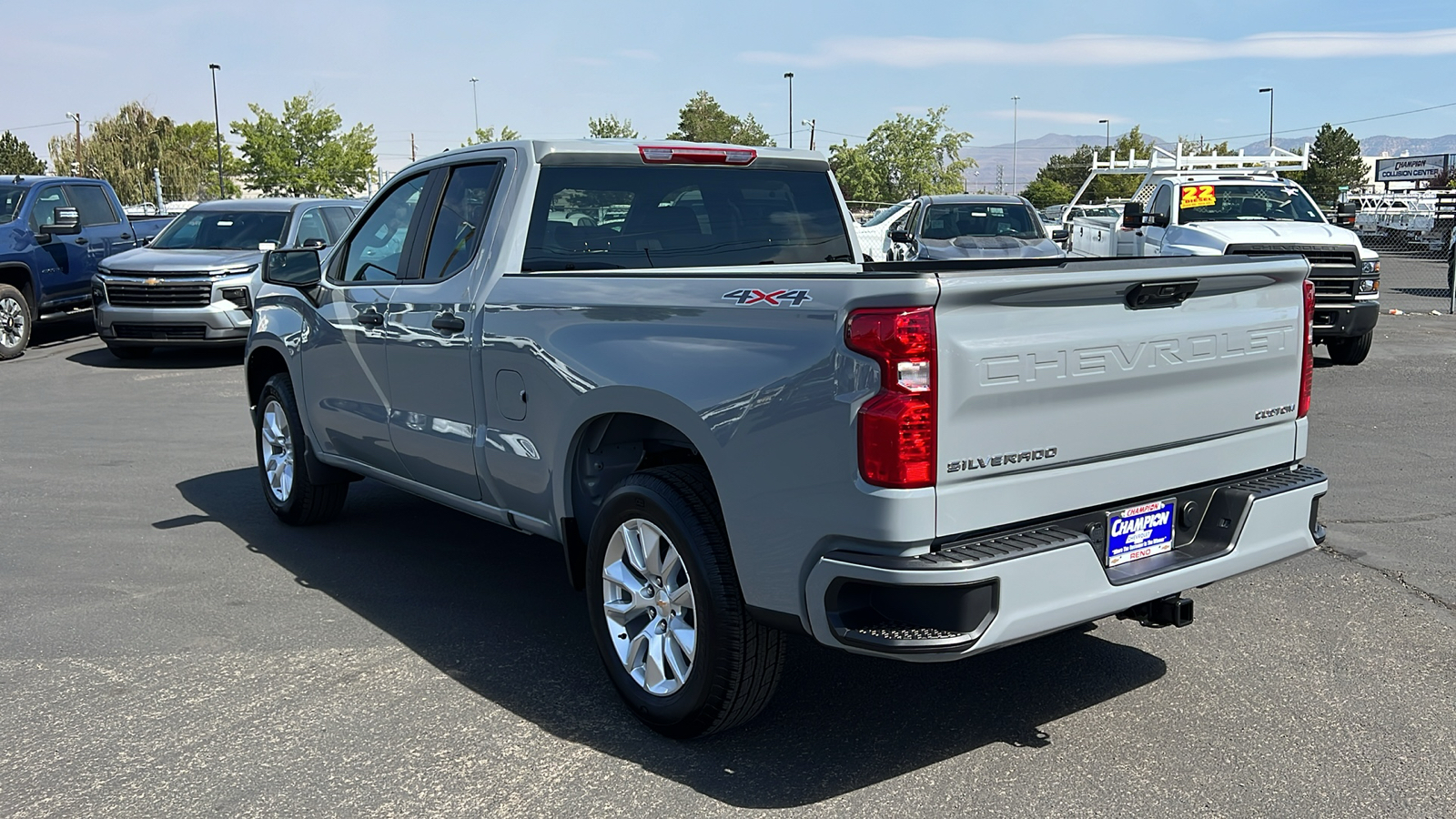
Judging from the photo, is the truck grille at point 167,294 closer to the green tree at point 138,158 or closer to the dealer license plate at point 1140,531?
the dealer license plate at point 1140,531

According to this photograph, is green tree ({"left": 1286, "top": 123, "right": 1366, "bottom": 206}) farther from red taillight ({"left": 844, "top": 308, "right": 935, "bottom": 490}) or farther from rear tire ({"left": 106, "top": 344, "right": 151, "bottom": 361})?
red taillight ({"left": 844, "top": 308, "right": 935, "bottom": 490})

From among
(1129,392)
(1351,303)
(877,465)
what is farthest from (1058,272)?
(1351,303)

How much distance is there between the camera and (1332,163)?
69812mm

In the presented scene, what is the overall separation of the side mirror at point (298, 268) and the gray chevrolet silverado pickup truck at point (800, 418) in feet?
2.79

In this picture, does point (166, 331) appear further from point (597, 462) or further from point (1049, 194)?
point (1049, 194)

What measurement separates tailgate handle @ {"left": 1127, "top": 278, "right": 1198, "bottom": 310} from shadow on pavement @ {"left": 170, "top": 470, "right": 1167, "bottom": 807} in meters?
1.45

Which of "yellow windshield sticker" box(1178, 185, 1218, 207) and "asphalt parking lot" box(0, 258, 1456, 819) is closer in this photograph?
"asphalt parking lot" box(0, 258, 1456, 819)

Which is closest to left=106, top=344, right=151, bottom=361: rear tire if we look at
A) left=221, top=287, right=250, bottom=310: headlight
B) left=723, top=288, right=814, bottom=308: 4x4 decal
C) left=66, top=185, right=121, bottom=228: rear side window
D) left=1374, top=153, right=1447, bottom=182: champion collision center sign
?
left=221, top=287, right=250, bottom=310: headlight

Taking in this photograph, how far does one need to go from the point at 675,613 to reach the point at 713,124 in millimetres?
79810

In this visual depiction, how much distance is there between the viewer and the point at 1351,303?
1271cm

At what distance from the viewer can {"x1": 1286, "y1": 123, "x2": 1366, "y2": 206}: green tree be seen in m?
→ 67.3

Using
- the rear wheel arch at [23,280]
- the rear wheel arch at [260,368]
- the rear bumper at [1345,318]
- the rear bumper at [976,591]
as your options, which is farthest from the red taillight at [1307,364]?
the rear wheel arch at [23,280]

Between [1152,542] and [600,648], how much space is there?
6.15 ft

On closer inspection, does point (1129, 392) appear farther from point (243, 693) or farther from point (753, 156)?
point (243, 693)
